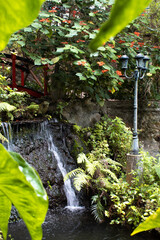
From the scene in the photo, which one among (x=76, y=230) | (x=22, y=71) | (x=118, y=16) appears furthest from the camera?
(x=22, y=71)

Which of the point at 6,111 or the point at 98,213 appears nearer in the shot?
the point at 98,213

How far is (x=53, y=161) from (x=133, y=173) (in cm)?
179

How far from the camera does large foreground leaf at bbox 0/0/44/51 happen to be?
16cm

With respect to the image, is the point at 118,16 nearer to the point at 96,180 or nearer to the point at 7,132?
the point at 96,180

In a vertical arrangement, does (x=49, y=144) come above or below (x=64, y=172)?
above

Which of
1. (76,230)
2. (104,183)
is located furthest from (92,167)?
(76,230)

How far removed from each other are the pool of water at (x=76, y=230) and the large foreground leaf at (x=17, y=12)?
3695mm

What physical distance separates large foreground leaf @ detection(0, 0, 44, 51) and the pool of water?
3695mm

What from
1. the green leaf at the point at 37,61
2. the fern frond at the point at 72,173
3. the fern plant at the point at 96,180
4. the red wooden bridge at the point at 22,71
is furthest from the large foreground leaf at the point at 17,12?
the red wooden bridge at the point at 22,71

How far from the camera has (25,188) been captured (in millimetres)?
196

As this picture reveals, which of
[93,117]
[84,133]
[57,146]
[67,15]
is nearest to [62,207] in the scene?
[57,146]

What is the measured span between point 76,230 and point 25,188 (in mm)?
3880

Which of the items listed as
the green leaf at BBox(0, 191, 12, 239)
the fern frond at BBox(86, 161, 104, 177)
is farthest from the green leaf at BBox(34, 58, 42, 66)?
the green leaf at BBox(0, 191, 12, 239)

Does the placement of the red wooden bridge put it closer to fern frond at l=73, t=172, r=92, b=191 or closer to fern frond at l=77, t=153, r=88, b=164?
fern frond at l=77, t=153, r=88, b=164
